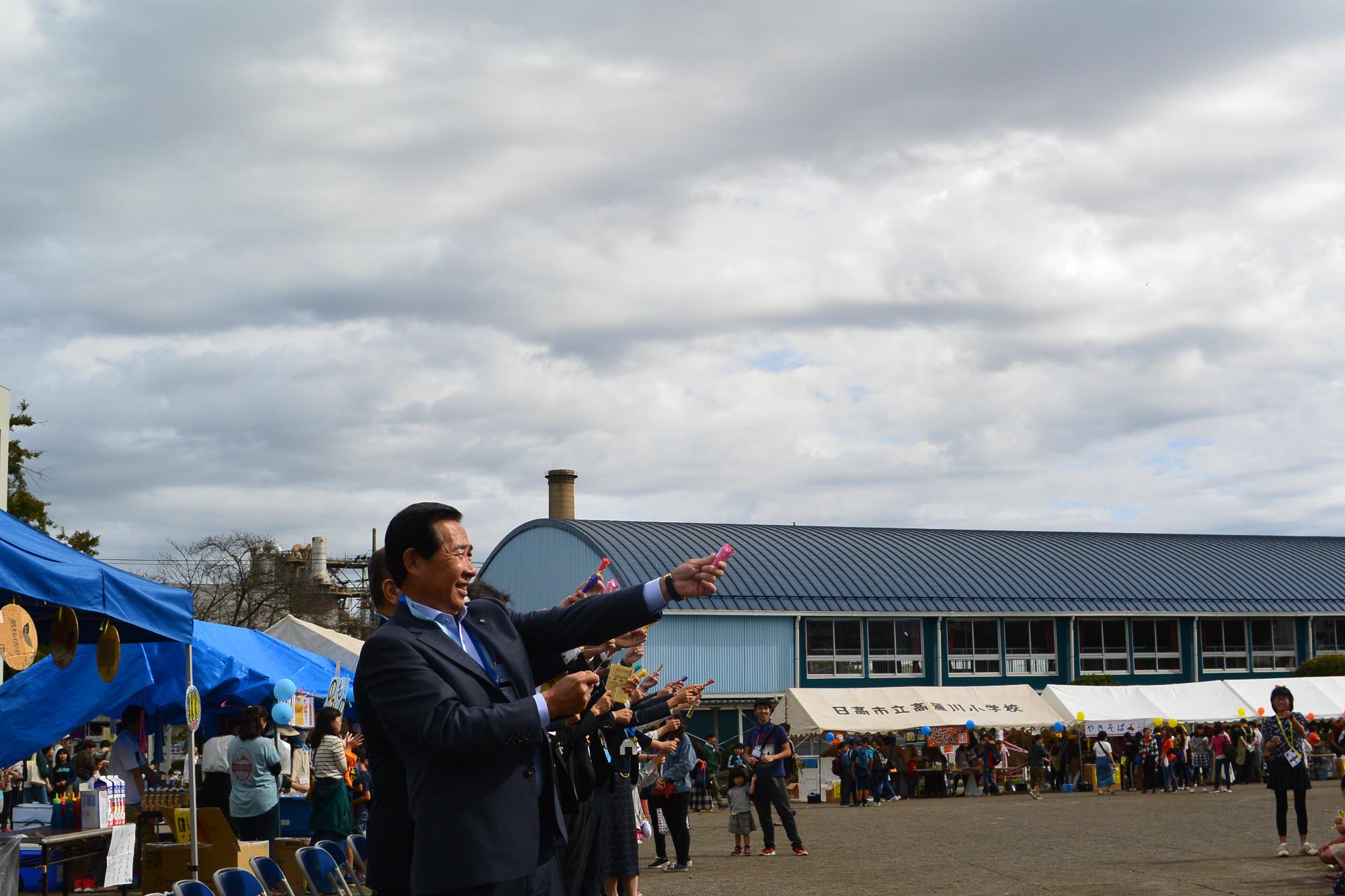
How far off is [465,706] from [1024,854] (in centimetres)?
1388

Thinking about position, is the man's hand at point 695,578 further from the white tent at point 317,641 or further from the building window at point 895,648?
the building window at point 895,648

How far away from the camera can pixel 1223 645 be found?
153ft

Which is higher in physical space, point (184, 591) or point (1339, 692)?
point (184, 591)

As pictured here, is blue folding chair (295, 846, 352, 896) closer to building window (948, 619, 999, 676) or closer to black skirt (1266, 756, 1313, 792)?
black skirt (1266, 756, 1313, 792)

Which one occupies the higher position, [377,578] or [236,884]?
[377,578]

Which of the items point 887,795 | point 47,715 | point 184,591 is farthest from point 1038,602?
point 184,591

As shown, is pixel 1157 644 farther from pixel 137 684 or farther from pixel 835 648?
pixel 137 684

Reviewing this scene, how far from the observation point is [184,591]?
10.0 meters

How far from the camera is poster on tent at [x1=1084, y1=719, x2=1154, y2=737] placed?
34250 millimetres

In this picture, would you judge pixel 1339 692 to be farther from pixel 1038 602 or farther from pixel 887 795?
pixel 887 795

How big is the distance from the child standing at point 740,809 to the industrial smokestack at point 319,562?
56.7 metres

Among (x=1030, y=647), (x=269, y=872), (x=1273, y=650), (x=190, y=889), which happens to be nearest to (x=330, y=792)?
(x=269, y=872)

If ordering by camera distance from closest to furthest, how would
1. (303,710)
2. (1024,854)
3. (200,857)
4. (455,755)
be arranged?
(455,755) → (200,857) → (1024,854) → (303,710)

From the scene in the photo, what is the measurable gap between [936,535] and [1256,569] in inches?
457
